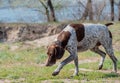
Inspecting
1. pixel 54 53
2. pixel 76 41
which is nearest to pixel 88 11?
pixel 76 41

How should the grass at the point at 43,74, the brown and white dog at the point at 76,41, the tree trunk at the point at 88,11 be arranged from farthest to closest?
the tree trunk at the point at 88,11
the brown and white dog at the point at 76,41
the grass at the point at 43,74

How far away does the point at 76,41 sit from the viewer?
1130 centimetres

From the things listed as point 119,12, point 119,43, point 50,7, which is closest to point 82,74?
point 119,43

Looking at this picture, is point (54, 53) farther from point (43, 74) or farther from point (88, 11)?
point (88, 11)

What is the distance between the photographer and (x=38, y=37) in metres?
24.8

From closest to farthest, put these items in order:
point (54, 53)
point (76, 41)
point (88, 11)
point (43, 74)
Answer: point (54, 53)
point (76, 41)
point (43, 74)
point (88, 11)

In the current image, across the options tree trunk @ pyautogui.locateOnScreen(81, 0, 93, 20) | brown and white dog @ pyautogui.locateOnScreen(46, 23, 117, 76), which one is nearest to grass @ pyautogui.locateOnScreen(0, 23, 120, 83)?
brown and white dog @ pyautogui.locateOnScreen(46, 23, 117, 76)

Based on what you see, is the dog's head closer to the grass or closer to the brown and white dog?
the brown and white dog

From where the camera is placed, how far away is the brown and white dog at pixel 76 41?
423 inches

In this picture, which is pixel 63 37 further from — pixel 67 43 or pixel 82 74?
pixel 82 74

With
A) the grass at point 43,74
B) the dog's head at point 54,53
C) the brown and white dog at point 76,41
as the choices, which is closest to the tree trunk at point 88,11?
the grass at point 43,74

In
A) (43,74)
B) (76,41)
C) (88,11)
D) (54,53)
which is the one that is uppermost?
(76,41)

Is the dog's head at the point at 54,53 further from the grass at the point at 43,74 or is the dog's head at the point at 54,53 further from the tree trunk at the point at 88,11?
the tree trunk at the point at 88,11

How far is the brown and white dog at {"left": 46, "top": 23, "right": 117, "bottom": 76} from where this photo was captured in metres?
10.7
